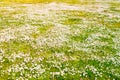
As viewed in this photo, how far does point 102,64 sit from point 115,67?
115 cm

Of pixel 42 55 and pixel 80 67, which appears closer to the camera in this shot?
pixel 80 67

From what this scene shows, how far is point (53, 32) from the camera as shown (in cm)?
2889

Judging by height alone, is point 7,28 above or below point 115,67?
above

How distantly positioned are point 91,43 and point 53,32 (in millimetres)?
5979

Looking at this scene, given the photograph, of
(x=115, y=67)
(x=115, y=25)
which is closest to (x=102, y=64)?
(x=115, y=67)

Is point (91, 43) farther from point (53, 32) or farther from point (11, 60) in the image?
point (11, 60)

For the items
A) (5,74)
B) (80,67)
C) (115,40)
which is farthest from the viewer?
(115,40)

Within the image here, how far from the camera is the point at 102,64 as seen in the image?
19.5 meters

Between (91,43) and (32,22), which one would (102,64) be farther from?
(32,22)

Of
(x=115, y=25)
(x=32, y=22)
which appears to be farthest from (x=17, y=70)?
(x=115, y=25)

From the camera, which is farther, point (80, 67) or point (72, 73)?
point (80, 67)

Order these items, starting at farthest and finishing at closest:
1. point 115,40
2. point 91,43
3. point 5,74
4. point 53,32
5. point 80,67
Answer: point 53,32
point 115,40
point 91,43
point 80,67
point 5,74

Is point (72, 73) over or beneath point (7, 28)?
beneath

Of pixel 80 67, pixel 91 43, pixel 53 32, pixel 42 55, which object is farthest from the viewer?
pixel 53 32
